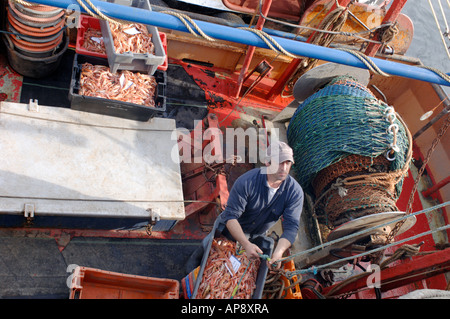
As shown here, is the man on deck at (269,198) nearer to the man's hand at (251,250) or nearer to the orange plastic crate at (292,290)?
the man's hand at (251,250)

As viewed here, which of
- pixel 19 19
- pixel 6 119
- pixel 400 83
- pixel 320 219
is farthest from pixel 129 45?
pixel 400 83

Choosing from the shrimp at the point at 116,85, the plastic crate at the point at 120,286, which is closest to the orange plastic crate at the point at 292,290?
the plastic crate at the point at 120,286

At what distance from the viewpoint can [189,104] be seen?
648cm

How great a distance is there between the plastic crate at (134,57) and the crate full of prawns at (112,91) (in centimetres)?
8

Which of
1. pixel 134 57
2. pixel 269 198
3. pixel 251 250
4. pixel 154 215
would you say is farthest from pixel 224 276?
pixel 134 57

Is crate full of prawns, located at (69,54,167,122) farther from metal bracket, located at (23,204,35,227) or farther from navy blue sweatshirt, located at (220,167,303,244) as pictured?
navy blue sweatshirt, located at (220,167,303,244)

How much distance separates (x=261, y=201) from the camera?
13.1 ft

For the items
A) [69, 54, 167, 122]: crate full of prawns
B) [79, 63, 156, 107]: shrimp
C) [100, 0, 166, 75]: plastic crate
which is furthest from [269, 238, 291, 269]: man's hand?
[100, 0, 166, 75]: plastic crate

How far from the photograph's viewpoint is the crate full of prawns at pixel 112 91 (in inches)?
194

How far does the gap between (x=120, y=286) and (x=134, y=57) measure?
245 centimetres

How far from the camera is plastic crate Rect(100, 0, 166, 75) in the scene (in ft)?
16.3

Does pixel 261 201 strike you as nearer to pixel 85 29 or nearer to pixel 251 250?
pixel 251 250

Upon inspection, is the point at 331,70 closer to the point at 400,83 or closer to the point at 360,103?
the point at 360,103

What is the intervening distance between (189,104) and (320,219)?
244 centimetres
